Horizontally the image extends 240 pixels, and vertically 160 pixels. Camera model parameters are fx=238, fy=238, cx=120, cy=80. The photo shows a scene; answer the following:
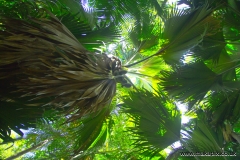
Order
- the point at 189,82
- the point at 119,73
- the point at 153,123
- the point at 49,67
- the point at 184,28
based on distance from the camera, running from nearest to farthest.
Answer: the point at 49,67 < the point at 119,73 < the point at 153,123 < the point at 184,28 < the point at 189,82

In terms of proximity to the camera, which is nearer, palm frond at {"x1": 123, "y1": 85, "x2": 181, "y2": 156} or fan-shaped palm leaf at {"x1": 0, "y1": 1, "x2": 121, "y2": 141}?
fan-shaped palm leaf at {"x1": 0, "y1": 1, "x2": 121, "y2": 141}

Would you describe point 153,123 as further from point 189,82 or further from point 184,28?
point 184,28

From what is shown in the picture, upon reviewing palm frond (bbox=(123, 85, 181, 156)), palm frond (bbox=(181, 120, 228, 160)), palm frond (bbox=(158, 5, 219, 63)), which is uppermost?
palm frond (bbox=(158, 5, 219, 63))

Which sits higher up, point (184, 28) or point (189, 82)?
point (184, 28)

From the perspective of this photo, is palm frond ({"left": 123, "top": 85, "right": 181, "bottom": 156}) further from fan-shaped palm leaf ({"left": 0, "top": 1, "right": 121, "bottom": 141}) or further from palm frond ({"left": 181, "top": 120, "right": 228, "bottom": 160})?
fan-shaped palm leaf ({"left": 0, "top": 1, "right": 121, "bottom": 141})

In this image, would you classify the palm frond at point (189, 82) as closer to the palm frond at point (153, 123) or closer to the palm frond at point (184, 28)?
the palm frond at point (184, 28)

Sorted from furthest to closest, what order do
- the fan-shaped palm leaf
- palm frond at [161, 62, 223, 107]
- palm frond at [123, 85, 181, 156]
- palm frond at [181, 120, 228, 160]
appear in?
palm frond at [161, 62, 223, 107] < palm frond at [123, 85, 181, 156] < palm frond at [181, 120, 228, 160] < the fan-shaped palm leaf

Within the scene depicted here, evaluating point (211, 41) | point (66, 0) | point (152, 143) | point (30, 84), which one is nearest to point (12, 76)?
point (30, 84)

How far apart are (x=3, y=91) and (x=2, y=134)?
424 millimetres

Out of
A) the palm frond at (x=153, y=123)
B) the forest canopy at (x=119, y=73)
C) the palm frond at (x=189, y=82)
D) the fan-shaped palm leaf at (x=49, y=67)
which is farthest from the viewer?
the palm frond at (x=189, y=82)

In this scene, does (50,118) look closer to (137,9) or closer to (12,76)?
(12,76)

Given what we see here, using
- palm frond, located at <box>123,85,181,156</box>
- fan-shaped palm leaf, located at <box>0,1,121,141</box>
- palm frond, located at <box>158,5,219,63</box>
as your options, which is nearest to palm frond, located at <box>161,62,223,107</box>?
palm frond, located at <box>158,5,219,63</box>

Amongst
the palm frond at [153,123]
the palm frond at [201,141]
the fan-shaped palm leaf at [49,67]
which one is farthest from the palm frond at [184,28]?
the fan-shaped palm leaf at [49,67]

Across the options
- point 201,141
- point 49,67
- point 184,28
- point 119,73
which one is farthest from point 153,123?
point 49,67
